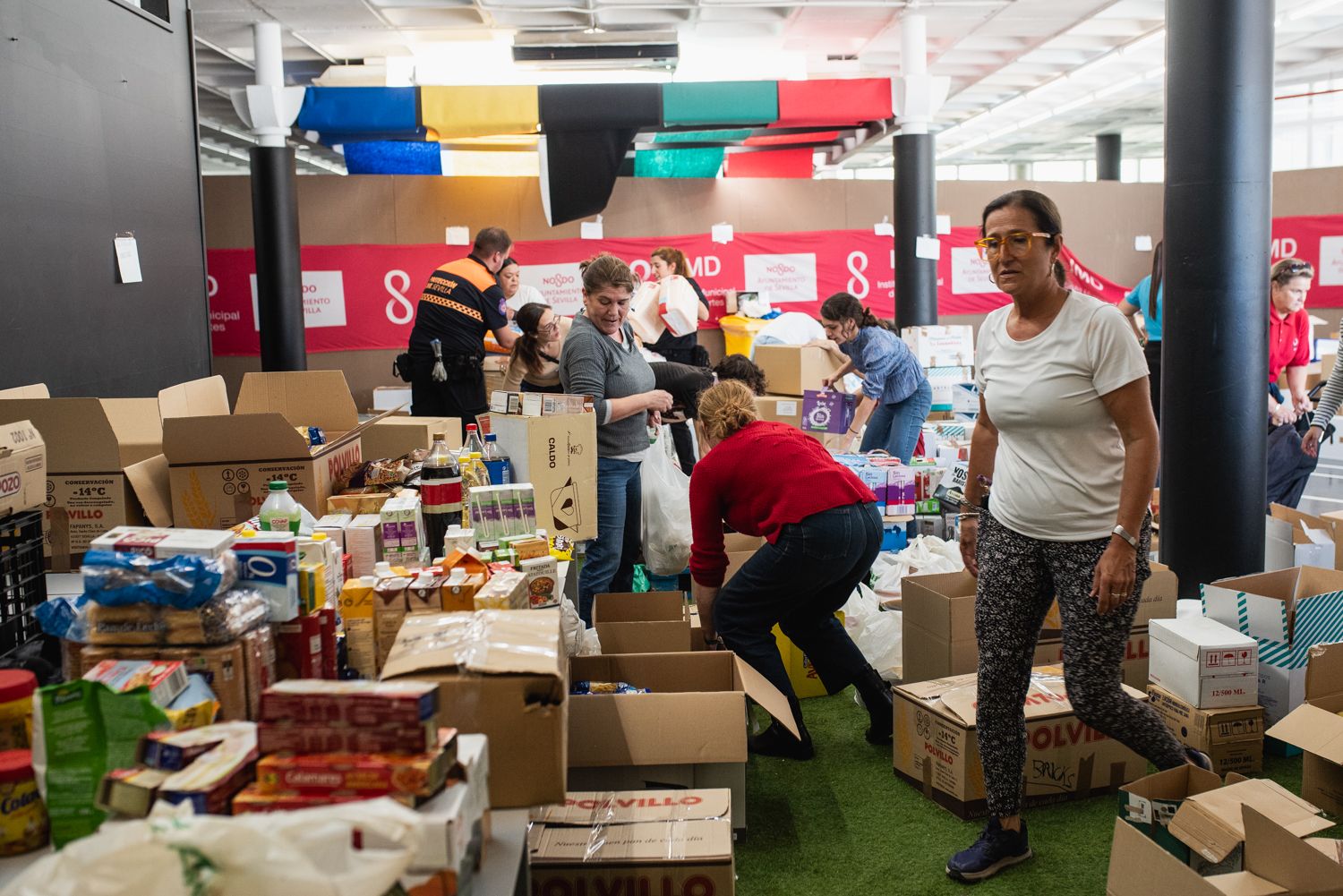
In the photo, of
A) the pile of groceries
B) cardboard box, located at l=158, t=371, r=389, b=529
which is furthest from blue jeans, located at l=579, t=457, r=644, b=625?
the pile of groceries

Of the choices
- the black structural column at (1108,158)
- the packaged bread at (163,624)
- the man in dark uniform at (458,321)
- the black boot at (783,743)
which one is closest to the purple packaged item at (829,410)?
the man in dark uniform at (458,321)

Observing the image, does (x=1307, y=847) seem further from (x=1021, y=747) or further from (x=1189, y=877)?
(x=1021, y=747)

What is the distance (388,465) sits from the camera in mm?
3234

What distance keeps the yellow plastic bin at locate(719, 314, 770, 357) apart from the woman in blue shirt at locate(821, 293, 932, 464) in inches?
96.6

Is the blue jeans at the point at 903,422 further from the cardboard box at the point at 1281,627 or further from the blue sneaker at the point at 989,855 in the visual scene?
the blue sneaker at the point at 989,855

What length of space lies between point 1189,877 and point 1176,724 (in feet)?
4.25

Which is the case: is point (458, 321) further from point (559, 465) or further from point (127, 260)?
point (559, 465)

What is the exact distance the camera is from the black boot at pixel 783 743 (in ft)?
10.4

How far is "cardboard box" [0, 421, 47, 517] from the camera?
181 centimetres

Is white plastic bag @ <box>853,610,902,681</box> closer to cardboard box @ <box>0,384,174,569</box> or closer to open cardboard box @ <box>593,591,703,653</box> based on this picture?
open cardboard box @ <box>593,591,703,653</box>

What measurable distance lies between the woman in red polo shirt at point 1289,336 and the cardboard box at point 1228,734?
7.15ft

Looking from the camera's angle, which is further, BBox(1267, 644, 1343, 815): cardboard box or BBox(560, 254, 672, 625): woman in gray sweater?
BBox(560, 254, 672, 625): woman in gray sweater

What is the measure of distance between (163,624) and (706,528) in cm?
176

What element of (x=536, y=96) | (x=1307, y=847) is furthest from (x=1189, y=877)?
(x=536, y=96)
